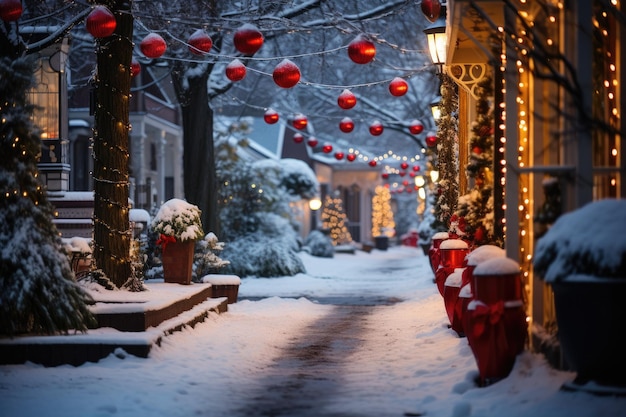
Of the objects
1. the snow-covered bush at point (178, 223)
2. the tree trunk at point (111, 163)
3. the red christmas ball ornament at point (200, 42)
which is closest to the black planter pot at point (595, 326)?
the tree trunk at point (111, 163)

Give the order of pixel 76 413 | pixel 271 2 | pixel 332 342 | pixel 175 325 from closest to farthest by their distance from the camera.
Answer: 1. pixel 76 413
2. pixel 175 325
3. pixel 332 342
4. pixel 271 2

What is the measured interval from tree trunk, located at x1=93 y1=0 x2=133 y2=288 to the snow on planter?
718 cm

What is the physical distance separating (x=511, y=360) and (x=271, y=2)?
40.0ft

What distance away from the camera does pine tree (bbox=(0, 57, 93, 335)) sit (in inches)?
409

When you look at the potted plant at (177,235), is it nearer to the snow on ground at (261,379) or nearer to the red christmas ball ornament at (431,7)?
the snow on ground at (261,379)

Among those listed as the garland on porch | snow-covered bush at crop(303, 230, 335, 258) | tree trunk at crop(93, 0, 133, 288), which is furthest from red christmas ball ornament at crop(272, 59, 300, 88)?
snow-covered bush at crop(303, 230, 335, 258)

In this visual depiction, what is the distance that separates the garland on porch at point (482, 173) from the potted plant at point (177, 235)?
4700 mm

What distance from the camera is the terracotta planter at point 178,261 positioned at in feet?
52.4

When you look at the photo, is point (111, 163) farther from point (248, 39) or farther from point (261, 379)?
point (261, 379)

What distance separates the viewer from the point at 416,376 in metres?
10.1

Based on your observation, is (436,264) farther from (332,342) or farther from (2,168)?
(2,168)

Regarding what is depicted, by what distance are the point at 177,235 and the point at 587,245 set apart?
30.4 feet

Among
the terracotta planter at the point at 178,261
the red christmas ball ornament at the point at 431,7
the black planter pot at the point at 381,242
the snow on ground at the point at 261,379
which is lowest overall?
the snow on ground at the point at 261,379

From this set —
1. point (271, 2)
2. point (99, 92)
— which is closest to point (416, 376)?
point (99, 92)
